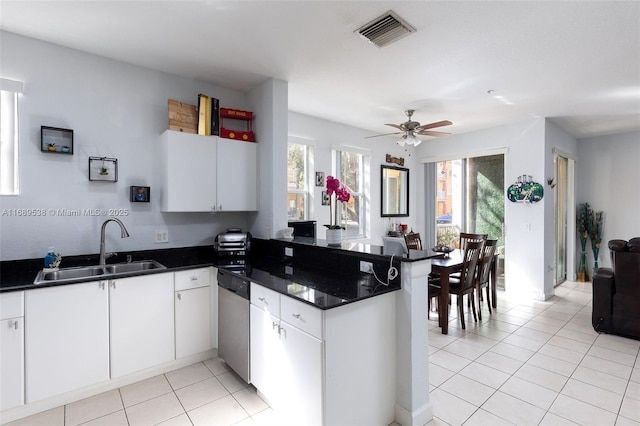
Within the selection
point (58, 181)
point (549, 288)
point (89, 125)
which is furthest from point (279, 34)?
point (549, 288)

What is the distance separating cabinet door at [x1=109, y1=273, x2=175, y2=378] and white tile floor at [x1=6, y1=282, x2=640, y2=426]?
192 mm

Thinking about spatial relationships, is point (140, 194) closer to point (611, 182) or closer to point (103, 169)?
point (103, 169)

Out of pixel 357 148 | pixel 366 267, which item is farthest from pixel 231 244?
pixel 357 148

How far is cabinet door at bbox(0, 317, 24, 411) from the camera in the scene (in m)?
1.97

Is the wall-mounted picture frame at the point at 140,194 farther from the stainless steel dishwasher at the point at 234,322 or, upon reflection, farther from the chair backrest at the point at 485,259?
the chair backrest at the point at 485,259

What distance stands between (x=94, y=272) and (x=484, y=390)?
3261 millimetres

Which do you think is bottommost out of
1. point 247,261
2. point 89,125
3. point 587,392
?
point 587,392

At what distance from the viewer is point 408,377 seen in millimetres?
1979

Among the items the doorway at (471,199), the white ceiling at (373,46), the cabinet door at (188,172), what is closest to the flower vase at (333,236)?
the cabinet door at (188,172)

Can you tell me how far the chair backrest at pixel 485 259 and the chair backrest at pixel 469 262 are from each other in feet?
0.95

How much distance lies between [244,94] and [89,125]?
1581mm

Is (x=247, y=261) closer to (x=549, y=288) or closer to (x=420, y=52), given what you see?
(x=420, y=52)

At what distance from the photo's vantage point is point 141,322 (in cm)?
246

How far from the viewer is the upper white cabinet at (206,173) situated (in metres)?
2.90
